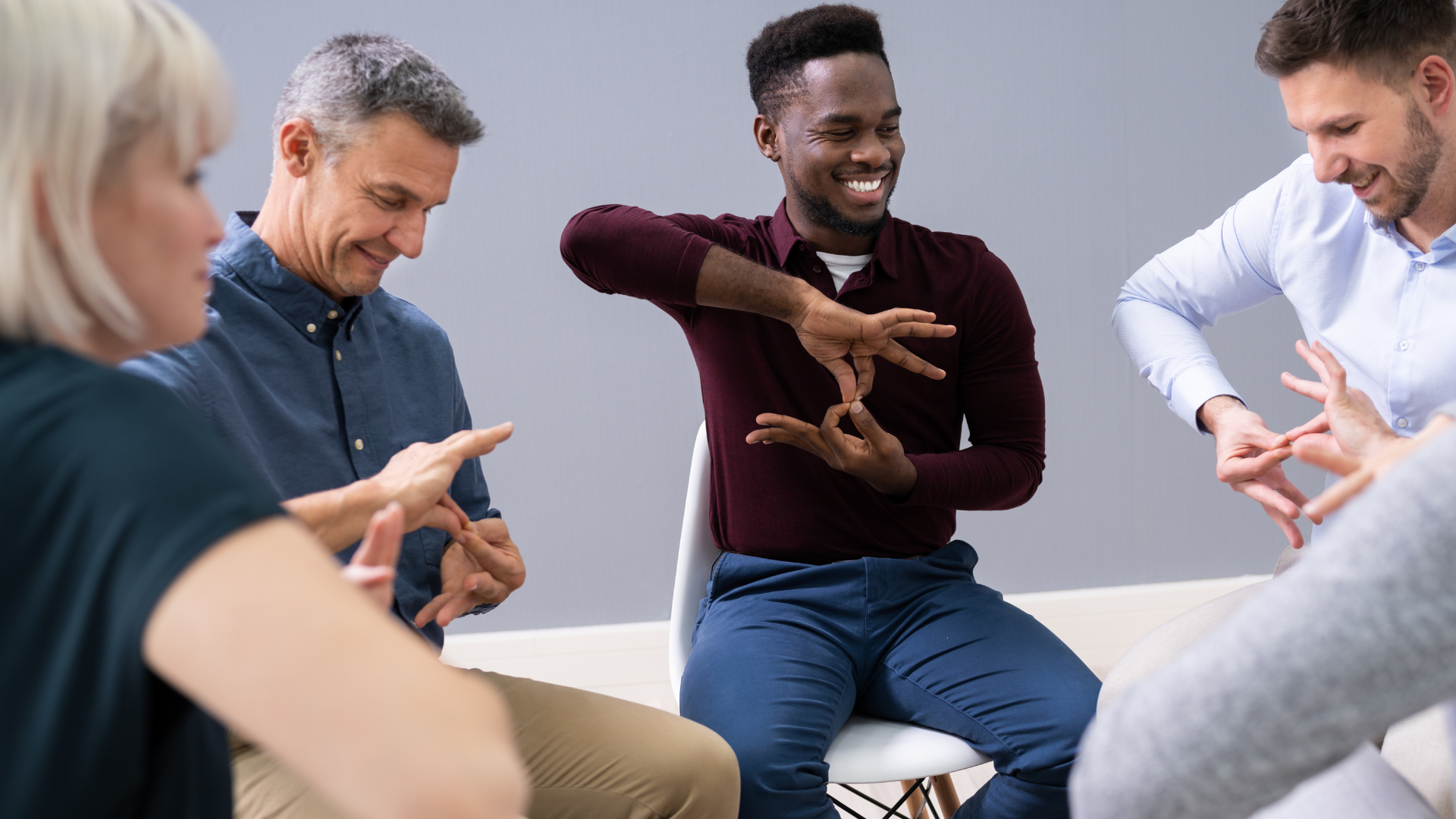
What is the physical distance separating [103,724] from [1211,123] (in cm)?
287

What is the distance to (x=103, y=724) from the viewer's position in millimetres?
516

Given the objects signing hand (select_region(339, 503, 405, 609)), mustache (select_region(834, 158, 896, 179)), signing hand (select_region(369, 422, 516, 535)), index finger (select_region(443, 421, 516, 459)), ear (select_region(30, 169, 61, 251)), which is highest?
mustache (select_region(834, 158, 896, 179))

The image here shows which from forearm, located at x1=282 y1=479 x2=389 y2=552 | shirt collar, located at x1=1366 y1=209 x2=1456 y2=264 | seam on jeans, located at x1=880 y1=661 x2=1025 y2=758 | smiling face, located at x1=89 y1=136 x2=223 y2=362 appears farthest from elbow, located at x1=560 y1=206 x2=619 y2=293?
shirt collar, located at x1=1366 y1=209 x2=1456 y2=264

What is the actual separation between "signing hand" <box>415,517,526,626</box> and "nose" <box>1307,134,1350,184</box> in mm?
1299

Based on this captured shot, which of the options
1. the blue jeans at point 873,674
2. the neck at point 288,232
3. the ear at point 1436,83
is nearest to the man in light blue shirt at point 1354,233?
the ear at point 1436,83

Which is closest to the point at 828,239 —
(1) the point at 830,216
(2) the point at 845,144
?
(1) the point at 830,216

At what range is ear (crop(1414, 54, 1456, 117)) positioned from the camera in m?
1.44

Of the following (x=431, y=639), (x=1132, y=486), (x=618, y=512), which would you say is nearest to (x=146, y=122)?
(x=431, y=639)

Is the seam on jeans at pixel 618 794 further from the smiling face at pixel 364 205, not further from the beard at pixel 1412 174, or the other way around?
the beard at pixel 1412 174

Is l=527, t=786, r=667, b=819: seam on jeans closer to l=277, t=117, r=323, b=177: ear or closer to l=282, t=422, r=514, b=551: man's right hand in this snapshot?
l=282, t=422, r=514, b=551: man's right hand

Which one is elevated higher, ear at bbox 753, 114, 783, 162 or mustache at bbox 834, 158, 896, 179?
ear at bbox 753, 114, 783, 162

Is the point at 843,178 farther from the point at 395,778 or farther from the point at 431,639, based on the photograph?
the point at 395,778

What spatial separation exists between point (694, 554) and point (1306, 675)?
1238 mm

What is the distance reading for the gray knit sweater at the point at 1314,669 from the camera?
0.55 metres
